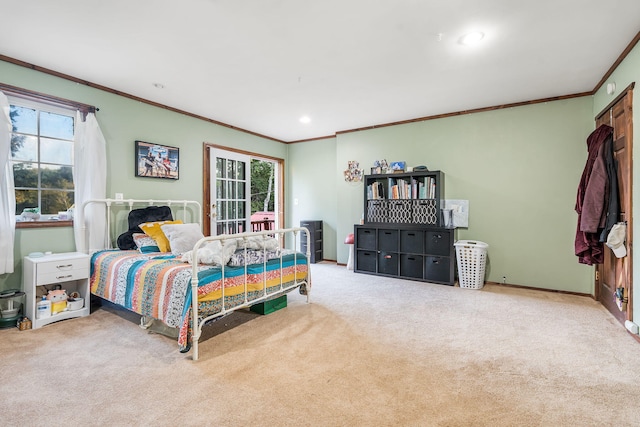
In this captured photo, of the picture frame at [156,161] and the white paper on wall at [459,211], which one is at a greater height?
the picture frame at [156,161]

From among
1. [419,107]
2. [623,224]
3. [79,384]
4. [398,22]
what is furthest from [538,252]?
[79,384]

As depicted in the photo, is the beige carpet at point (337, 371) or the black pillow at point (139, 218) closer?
the beige carpet at point (337, 371)

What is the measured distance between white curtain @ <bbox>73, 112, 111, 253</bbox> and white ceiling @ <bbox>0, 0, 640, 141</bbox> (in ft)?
1.83

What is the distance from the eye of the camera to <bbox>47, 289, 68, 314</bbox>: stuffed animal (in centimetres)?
285

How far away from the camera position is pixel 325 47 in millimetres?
2617

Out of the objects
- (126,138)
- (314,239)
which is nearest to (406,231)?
(314,239)

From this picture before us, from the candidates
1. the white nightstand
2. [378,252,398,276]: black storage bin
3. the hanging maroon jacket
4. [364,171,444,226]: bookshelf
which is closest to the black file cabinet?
[364,171,444,226]: bookshelf

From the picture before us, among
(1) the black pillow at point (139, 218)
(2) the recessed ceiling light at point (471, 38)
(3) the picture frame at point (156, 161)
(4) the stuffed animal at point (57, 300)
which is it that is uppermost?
(2) the recessed ceiling light at point (471, 38)

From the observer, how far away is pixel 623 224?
8.78ft

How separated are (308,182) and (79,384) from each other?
4.71 meters

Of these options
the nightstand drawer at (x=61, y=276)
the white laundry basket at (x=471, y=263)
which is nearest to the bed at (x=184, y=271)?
the nightstand drawer at (x=61, y=276)

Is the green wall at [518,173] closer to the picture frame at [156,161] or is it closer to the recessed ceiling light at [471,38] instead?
the recessed ceiling light at [471,38]

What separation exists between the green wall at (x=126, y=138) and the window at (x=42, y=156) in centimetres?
20

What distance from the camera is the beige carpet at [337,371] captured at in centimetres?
158
